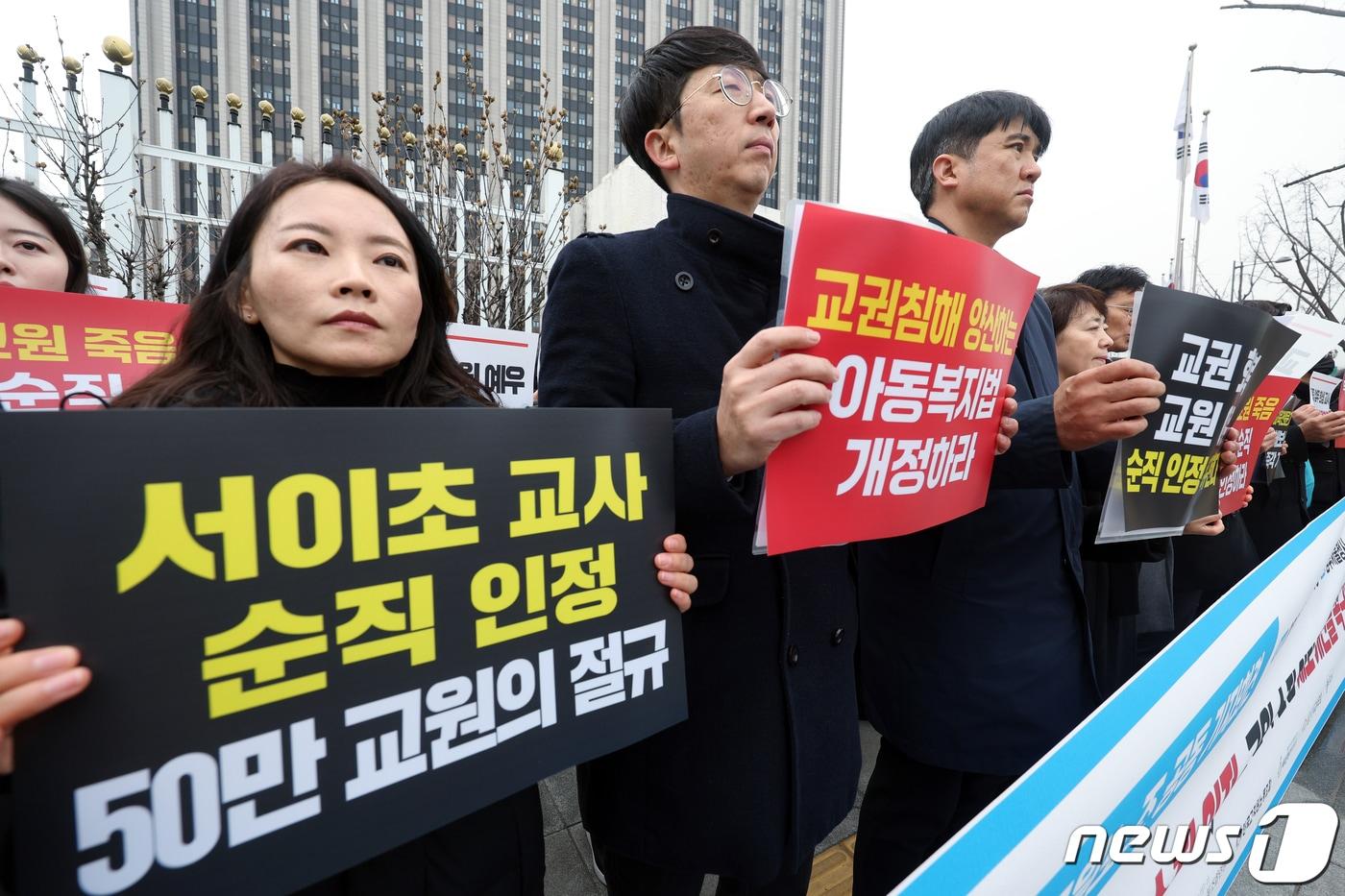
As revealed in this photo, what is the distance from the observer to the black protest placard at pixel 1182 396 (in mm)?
1330

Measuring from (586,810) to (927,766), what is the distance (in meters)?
0.86

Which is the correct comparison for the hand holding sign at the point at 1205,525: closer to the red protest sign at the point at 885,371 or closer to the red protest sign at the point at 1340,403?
the red protest sign at the point at 885,371

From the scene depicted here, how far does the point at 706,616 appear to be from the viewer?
111 centimetres

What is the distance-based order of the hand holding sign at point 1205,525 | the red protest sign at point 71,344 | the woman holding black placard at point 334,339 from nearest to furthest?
1. the woman holding black placard at point 334,339
2. the hand holding sign at point 1205,525
3. the red protest sign at point 71,344

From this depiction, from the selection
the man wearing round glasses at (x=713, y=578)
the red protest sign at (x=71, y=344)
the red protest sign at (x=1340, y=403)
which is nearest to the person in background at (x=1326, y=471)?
the red protest sign at (x=1340, y=403)

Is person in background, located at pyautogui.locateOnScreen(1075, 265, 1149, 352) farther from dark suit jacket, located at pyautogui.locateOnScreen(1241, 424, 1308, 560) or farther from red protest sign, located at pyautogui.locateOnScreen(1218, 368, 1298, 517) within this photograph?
dark suit jacket, located at pyautogui.locateOnScreen(1241, 424, 1308, 560)

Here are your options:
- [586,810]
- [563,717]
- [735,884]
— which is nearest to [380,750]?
[563,717]

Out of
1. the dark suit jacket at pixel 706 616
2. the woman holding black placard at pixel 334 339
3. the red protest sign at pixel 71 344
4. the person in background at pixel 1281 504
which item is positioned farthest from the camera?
the person in background at pixel 1281 504

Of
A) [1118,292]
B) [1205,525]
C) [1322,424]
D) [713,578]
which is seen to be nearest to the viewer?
[713,578]

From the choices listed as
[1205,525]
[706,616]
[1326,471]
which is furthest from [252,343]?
[1326,471]

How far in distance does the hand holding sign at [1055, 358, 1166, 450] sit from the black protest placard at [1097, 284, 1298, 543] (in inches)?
5.2

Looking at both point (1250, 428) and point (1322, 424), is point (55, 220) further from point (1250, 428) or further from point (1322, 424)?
point (1322, 424)

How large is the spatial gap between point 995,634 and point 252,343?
154 centimetres
